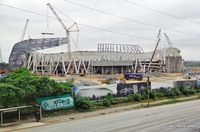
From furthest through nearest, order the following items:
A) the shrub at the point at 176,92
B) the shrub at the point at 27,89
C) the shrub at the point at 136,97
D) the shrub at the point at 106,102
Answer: the shrub at the point at 176,92
the shrub at the point at 136,97
the shrub at the point at 106,102
the shrub at the point at 27,89

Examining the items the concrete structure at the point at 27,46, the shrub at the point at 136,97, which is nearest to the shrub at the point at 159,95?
the shrub at the point at 136,97

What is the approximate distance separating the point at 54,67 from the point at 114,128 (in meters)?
180

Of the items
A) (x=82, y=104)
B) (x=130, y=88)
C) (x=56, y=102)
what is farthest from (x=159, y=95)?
(x=56, y=102)

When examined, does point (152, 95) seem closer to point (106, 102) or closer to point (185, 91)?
point (185, 91)

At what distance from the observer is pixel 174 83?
52906 mm

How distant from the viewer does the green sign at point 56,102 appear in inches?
1090

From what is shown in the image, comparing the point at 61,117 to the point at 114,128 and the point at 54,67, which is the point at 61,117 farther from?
the point at 54,67

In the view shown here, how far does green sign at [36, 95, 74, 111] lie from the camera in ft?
90.8

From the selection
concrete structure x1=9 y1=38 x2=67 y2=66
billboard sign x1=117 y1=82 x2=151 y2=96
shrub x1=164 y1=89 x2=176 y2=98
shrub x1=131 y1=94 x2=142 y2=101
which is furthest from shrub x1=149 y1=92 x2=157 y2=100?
concrete structure x1=9 y1=38 x2=67 y2=66

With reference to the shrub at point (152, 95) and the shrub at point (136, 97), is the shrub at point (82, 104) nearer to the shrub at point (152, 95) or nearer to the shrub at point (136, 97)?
the shrub at point (136, 97)

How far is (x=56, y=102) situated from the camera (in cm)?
2880

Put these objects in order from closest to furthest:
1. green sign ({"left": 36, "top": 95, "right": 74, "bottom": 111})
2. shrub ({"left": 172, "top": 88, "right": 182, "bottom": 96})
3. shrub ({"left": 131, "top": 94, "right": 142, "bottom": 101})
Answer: green sign ({"left": 36, "top": 95, "right": 74, "bottom": 111}) < shrub ({"left": 131, "top": 94, "right": 142, "bottom": 101}) < shrub ({"left": 172, "top": 88, "right": 182, "bottom": 96})

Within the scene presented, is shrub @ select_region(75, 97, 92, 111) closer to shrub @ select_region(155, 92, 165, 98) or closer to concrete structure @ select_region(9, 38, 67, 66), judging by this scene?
shrub @ select_region(155, 92, 165, 98)

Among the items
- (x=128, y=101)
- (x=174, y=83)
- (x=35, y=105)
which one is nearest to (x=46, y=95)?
(x=35, y=105)
